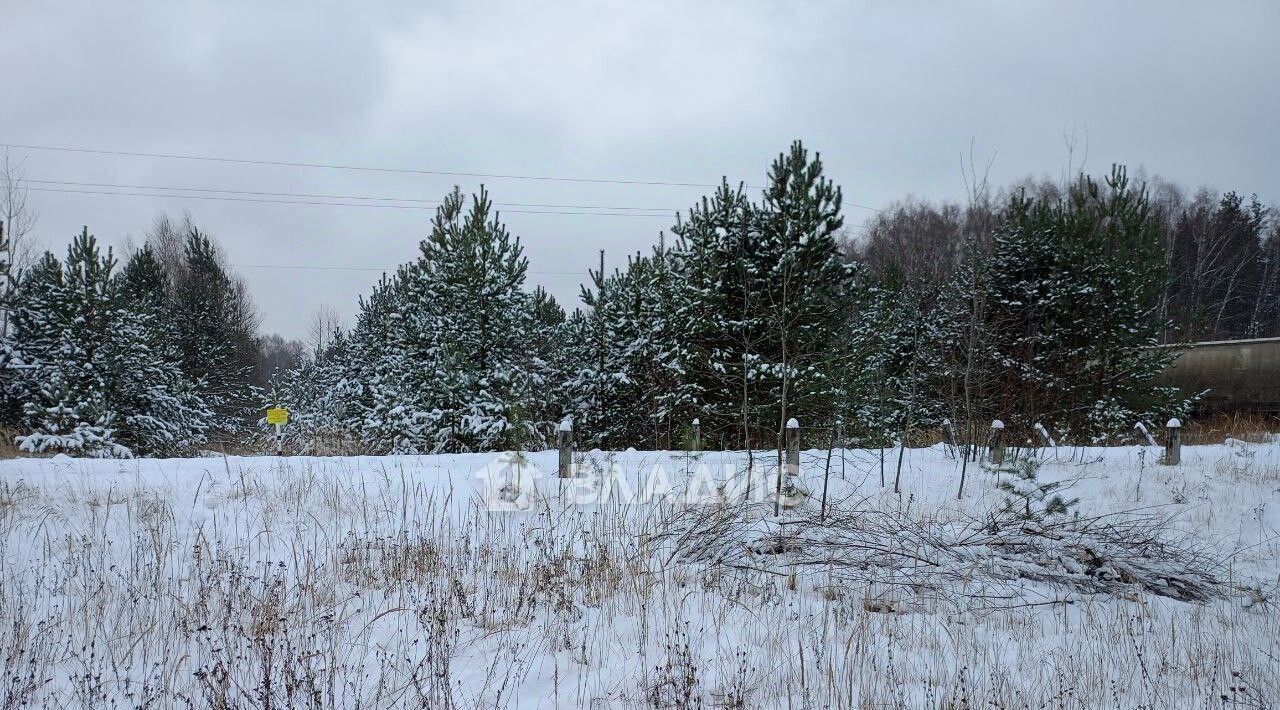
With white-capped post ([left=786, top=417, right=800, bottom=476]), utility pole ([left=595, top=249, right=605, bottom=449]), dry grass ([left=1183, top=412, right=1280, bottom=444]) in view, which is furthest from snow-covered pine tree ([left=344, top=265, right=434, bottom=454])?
dry grass ([left=1183, top=412, right=1280, bottom=444])

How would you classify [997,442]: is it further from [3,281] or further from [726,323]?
[3,281]

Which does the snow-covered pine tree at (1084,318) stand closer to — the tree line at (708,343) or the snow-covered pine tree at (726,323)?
the tree line at (708,343)

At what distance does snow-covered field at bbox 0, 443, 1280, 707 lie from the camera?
3.23 metres

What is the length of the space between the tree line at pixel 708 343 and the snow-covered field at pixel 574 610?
5.94m

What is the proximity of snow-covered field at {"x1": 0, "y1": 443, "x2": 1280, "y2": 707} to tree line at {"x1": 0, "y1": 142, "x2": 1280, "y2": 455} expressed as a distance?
5.94 meters

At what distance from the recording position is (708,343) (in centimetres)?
1394

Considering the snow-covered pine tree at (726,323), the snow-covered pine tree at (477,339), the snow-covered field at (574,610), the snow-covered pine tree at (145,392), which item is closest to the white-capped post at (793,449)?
the snow-covered field at (574,610)

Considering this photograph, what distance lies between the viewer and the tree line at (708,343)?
517 inches

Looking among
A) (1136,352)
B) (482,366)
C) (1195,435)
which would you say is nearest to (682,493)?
(482,366)

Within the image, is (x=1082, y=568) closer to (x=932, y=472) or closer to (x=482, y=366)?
(x=932, y=472)

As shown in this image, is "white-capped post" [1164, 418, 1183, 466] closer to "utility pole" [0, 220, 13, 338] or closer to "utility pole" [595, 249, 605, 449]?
"utility pole" [595, 249, 605, 449]

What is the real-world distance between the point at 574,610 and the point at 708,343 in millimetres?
10051

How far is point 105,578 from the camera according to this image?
15.3 ft

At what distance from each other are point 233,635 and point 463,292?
13140mm
